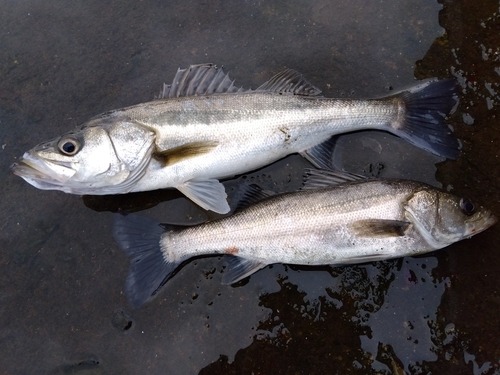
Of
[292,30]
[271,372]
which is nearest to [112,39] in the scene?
[292,30]

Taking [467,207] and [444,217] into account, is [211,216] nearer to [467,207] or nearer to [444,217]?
[444,217]

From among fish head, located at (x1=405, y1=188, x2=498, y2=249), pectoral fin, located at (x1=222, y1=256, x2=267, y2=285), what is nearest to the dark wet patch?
pectoral fin, located at (x1=222, y1=256, x2=267, y2=285)

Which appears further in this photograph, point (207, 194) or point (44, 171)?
point (207, 194)

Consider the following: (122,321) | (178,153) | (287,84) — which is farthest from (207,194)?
(122,321)

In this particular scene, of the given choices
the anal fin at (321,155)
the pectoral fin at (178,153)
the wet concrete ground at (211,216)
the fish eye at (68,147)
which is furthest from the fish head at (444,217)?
the fish eye at (68,147)

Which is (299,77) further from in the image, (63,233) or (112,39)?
(63,233)
